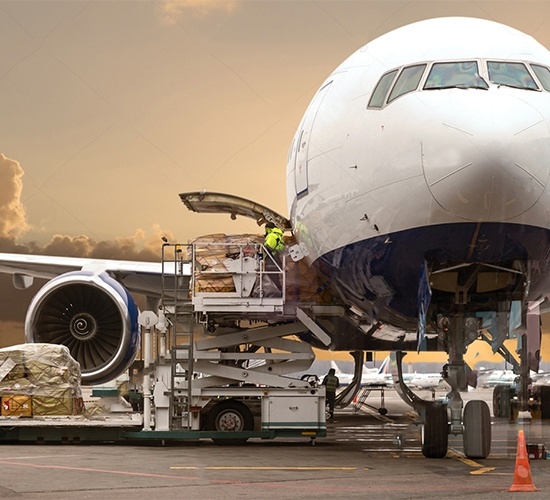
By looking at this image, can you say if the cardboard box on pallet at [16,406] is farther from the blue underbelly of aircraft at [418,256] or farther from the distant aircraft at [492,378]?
the distant aircraft at [492,378]

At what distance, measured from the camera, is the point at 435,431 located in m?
13.1

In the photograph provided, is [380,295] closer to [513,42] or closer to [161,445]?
[513,42]

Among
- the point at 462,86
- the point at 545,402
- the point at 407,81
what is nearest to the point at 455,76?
the point at 462,86

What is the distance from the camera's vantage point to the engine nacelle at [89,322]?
59.3 ft

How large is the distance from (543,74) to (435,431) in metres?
4.38

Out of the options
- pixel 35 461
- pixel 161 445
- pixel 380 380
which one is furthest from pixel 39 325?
pixel 380 380

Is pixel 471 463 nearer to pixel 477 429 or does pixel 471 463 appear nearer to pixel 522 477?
pixel 477 429

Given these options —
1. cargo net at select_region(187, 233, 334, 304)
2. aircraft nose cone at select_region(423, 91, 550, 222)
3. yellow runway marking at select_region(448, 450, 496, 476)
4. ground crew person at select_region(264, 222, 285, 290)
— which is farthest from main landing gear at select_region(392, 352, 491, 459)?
ground crew person at select_region(264, 222, 285, 290)

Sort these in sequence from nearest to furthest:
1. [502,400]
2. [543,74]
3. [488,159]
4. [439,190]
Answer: [488,159] < [439,190] < [543,74] < [502,400]

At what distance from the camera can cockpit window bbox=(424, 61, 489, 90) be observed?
11.5 metres

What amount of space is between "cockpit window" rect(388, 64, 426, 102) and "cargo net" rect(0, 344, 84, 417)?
24.4ft

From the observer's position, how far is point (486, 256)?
1183 cm

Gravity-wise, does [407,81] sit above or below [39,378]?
above

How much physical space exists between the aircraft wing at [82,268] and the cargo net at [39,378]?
10.3 ft
